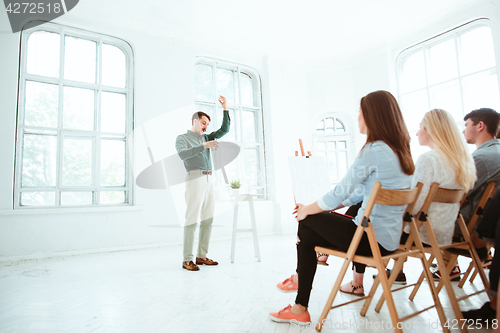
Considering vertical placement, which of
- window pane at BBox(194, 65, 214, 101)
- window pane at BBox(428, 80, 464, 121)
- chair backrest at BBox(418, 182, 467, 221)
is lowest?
chair backrest at BBox(418, 182, 467, 221)

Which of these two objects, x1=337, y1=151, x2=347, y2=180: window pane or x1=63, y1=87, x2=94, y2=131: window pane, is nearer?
x1=63, y1=87, x2=94, y2=131: window pane

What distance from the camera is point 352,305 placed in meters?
1.99

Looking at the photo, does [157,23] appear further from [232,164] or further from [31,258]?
[31,258]

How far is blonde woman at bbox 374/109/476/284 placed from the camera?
1761 mm

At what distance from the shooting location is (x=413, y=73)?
5863 millimetres

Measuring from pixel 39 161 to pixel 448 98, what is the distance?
6.70 meters

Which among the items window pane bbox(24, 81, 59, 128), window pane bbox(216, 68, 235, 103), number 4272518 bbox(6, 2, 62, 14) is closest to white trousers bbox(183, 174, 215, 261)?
window pane bbox(24, 81, 59, 128)

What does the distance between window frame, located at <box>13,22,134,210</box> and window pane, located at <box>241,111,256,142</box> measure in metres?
2.16

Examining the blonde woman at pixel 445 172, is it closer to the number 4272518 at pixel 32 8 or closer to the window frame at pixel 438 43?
the window frame at pixel 438 43

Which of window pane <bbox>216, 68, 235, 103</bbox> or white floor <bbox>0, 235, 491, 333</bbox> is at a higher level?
window pane <bbox>216, 68, 235, 103</bbox>

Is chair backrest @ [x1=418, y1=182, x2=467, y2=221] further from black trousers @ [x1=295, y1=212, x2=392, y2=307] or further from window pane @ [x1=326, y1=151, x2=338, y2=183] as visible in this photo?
window pane @ [x1=326, y1=151, x2=338, y2=183]

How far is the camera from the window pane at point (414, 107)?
5648 mm

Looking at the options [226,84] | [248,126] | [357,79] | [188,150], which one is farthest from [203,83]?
[357,79]

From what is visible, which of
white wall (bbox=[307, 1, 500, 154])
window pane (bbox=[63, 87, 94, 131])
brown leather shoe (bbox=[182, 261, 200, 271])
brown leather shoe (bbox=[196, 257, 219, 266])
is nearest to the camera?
brown leather shoe (bbox=[182, 261, 200, 271])
